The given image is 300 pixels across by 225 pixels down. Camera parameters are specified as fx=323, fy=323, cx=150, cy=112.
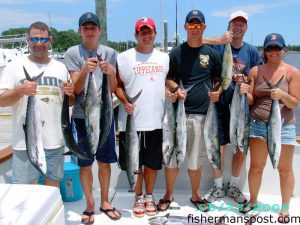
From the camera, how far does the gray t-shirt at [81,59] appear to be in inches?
116

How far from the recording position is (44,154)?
2605 mm

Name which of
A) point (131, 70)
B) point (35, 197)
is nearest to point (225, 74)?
point (131, 70)

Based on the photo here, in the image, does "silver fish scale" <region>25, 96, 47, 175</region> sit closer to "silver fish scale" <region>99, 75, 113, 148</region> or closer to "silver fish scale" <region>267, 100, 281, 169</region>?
"silver fish scale" <region>99, 75, 113, 148</region>

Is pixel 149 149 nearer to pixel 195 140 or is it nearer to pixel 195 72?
pixel 195 140

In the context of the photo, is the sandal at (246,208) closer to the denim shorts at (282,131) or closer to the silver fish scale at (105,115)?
the denim shorts at (282,131)

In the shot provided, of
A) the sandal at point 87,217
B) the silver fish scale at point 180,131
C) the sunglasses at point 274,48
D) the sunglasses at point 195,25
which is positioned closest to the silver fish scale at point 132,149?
the silver fish scale at point 180,131

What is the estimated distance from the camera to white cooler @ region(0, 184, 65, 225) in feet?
4.99

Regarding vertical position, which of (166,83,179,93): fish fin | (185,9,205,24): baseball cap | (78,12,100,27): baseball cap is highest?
(185,9,205,24): baseball cap

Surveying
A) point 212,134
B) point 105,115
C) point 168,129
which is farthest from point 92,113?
point 212,134

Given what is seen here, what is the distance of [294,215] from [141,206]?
1583 millimetres

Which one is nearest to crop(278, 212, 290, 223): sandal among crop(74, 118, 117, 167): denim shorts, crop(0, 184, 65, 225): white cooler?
crop(74, 118, 117, 167): denim shorts

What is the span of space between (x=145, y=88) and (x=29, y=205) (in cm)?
175

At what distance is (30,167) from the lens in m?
2.71

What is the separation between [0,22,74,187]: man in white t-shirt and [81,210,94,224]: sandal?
666mm
